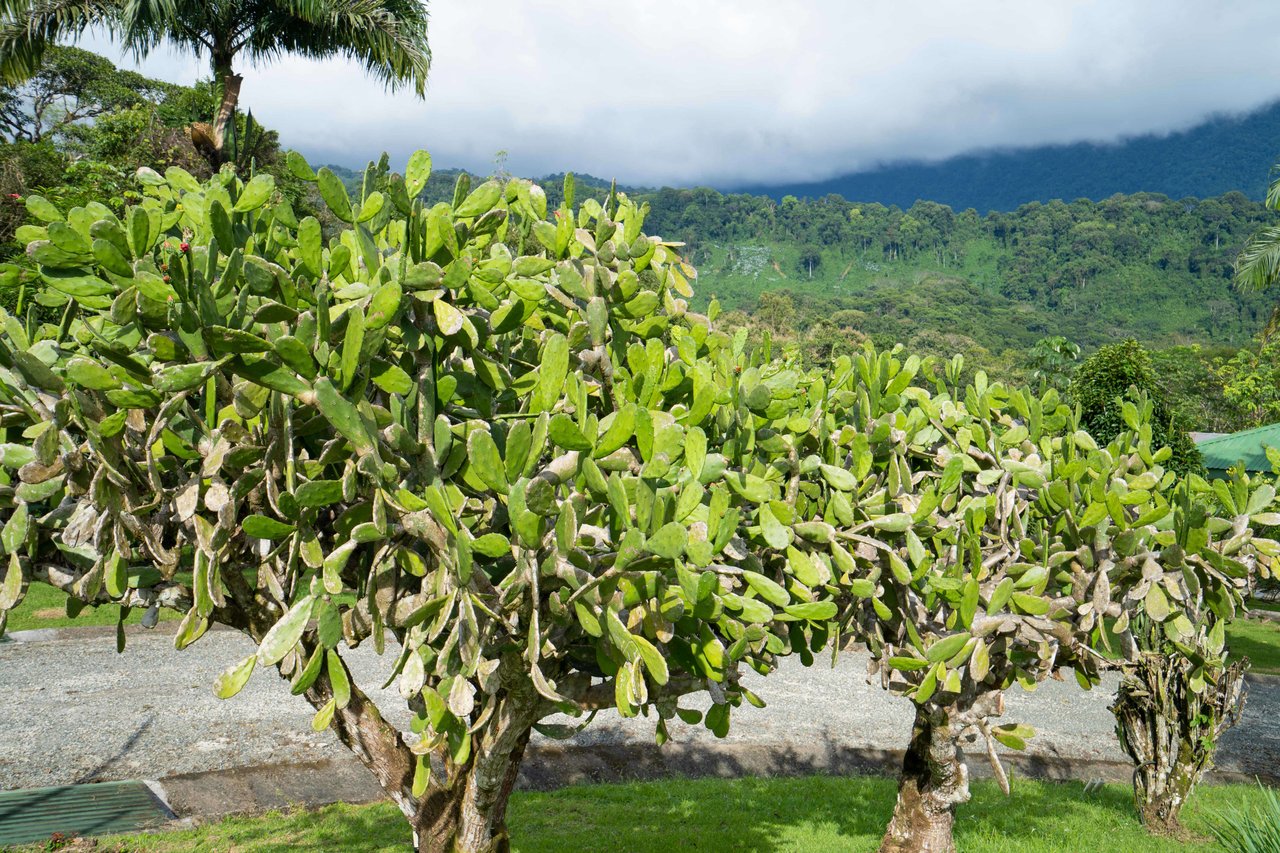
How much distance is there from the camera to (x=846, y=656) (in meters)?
13.0

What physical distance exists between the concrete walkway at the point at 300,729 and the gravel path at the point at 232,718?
0.07ft

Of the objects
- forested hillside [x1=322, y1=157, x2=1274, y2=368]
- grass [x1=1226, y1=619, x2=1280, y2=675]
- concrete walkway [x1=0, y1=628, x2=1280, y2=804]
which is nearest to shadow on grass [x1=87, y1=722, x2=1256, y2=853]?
concrete walkway [x1=0, y1=628, x2=1280, y2=804]

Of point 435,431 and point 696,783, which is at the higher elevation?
point 435,431

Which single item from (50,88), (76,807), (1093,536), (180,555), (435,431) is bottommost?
(76,807)

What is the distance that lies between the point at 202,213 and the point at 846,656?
12.0 m

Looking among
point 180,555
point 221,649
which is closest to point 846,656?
point 221,649

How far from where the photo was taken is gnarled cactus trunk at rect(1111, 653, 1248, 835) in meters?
6.55

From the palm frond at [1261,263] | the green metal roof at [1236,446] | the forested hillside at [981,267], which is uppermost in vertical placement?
the forested hillside at [981,267]

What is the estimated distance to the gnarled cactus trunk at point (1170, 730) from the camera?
258 inches

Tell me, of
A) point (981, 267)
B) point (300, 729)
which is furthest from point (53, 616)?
point (981, 267)

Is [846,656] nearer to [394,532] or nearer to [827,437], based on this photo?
[827,437]

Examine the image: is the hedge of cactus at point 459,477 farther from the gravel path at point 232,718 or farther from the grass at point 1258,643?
the grass at point 1258,643

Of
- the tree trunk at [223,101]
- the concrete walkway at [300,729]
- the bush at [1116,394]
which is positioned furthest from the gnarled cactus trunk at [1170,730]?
the tree trunk at [223,101]

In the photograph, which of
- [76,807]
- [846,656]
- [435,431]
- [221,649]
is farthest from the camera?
[846,656]
